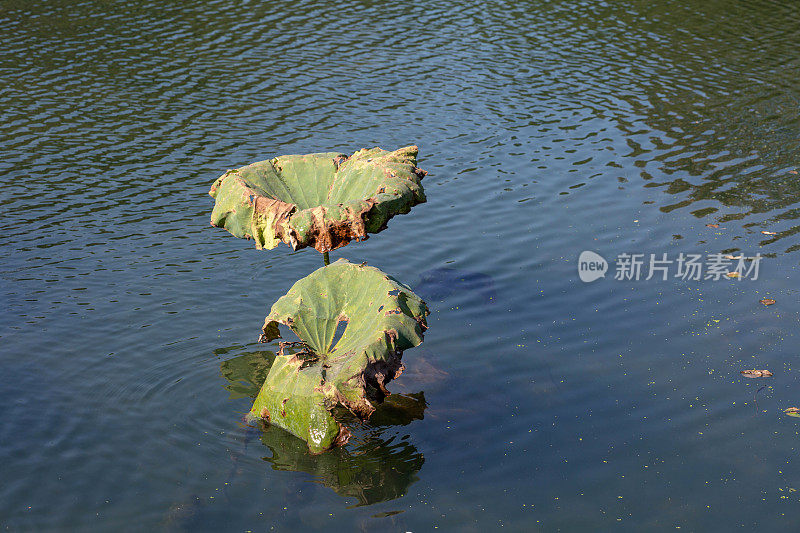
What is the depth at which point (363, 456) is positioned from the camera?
971 cm

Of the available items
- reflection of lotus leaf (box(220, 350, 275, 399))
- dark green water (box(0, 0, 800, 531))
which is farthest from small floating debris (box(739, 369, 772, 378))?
reflection of lotus leaf (box(220, 350, 275, 399))

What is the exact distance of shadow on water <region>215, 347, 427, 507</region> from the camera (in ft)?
30.2

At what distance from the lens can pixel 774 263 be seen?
1401 cm

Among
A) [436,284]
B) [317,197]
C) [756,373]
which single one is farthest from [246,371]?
[756,373]

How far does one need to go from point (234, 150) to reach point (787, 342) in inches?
512

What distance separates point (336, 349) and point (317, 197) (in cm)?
247

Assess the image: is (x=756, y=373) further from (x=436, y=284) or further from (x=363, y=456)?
(x=363, y=456)

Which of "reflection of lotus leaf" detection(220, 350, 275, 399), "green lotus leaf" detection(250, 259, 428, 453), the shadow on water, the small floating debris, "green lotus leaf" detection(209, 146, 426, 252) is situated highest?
"green lotus leaf" detection(209, 146, 426, 252)

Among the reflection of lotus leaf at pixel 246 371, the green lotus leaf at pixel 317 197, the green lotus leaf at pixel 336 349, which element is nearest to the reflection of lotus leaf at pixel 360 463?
the green lotus leaf at pixel 336 349

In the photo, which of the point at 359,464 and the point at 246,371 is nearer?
the point at 359,464

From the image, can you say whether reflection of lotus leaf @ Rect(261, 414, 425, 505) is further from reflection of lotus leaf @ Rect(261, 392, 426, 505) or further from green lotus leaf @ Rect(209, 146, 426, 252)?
green lotus leaf @ Rect(209, 146, 426, 252)

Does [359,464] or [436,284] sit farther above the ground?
[436,284]

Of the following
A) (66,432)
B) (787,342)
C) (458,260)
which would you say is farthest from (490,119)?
(66,432)

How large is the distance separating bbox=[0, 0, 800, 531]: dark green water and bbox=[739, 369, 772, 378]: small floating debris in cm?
11
